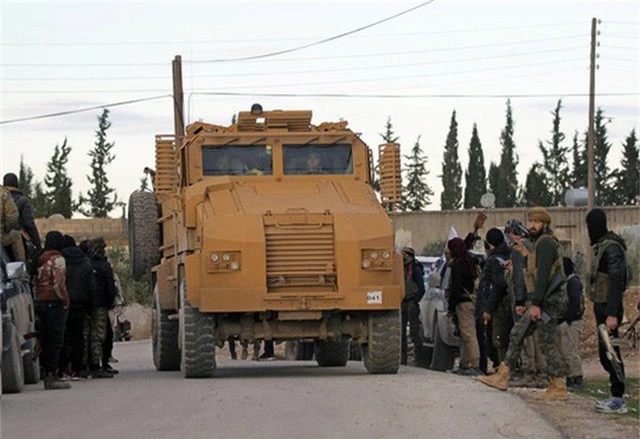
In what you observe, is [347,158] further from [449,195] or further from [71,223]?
[449,195]

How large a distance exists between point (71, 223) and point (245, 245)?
141 ft

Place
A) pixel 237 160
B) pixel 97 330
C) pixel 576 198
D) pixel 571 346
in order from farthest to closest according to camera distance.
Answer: pixel 576 198
pixel 237 160
pixel 97 330
pixel 571 346

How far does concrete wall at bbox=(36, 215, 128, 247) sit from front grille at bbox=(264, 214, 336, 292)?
38727mm

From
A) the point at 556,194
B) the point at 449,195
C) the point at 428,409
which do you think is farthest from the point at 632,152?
the point at 428,409

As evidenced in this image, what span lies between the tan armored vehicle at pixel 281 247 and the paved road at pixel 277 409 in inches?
25.0

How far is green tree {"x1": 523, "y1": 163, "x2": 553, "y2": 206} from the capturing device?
87.1 metres

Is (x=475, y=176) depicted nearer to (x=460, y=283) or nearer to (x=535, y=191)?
(x=535, y=191)

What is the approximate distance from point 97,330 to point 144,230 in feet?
9.08

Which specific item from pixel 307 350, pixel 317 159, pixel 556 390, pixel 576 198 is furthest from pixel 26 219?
pixel 576 198

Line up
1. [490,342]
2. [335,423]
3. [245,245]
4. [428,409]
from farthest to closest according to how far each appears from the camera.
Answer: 1. [490,342]
2. [245,245]
3. [428,409]
4. [335,423]

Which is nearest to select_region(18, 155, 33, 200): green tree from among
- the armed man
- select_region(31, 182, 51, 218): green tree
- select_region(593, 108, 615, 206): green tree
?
select_region(31, 182, 51, 218): green tree

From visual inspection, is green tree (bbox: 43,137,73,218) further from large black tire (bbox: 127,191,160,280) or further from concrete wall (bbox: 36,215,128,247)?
large black tire (bbox: 127,191,160,280)

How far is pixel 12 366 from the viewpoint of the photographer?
17672 mm

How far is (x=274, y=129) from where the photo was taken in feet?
72.7
